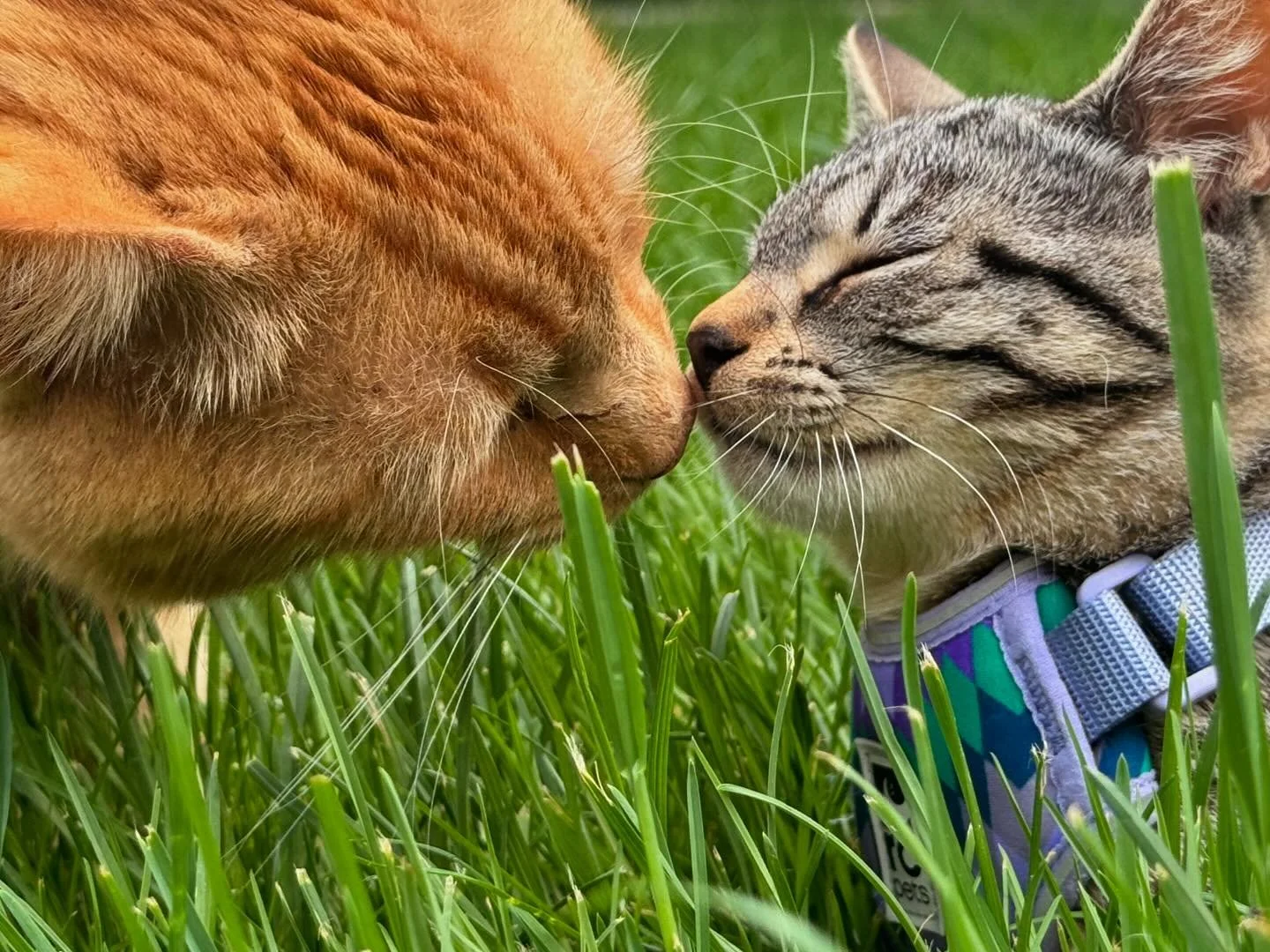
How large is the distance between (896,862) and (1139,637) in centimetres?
29

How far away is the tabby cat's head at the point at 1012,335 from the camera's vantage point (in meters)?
1.22

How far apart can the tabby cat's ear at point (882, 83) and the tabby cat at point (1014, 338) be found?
0.39m

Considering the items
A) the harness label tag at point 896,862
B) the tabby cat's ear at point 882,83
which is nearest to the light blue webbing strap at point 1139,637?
the harness label tag at point 896,862

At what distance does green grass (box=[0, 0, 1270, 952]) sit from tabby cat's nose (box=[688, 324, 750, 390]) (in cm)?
15

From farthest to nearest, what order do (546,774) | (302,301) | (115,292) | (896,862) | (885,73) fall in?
(885,73) → (546,774) → (896,862) → (302,301) → (115,292)

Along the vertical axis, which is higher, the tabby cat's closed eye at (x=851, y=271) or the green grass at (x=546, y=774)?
the tabby cat's closed eye at (x=851, y=271)

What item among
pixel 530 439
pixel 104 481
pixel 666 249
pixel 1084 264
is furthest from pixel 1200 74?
pixel 666 249

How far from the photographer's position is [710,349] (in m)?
1.34

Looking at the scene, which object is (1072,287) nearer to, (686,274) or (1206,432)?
(1206,432)

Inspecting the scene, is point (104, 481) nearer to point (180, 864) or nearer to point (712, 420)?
point (180, 864)

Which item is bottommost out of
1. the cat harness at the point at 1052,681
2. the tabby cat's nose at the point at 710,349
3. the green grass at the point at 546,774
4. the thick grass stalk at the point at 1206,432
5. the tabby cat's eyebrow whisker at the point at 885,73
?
the green grass at the point at 546,774

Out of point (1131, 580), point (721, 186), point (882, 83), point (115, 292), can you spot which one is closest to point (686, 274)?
point (721, 186)

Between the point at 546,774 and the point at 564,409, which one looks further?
the point at 546,774

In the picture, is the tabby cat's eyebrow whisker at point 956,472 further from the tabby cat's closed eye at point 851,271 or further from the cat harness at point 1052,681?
the tabby cat's closed eye at point 851,271
